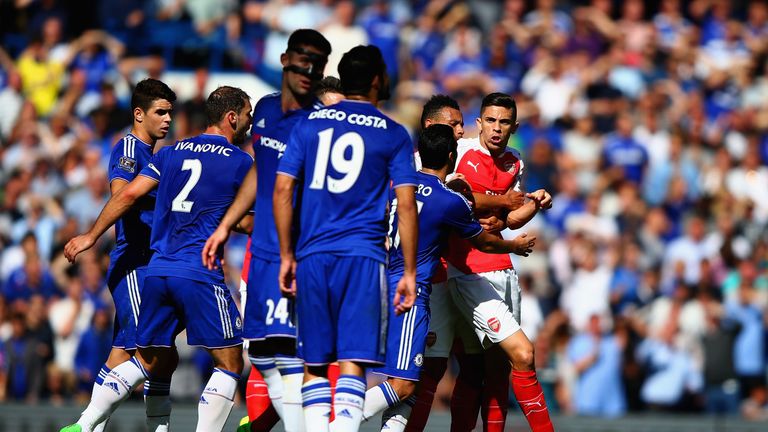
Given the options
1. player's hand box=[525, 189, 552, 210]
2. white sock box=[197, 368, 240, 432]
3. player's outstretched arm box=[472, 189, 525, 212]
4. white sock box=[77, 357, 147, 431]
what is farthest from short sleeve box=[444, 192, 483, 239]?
white sock box=[77, 357, 147, 431]

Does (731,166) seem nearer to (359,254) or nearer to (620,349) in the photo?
(620,349)

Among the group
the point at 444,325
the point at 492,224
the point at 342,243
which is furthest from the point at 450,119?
the point at 342,243

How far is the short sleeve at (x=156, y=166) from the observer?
31.3ft

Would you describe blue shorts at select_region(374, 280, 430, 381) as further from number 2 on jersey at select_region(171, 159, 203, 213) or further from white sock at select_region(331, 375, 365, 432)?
number 2 on jersey at select_region(171, 159, 203, 213)

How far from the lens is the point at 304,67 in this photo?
855cm

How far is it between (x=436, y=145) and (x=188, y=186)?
1835 mm

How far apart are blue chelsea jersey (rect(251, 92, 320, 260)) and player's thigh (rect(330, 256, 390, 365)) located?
618mm

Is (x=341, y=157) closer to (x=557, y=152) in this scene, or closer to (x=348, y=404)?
(x=348, y=404)

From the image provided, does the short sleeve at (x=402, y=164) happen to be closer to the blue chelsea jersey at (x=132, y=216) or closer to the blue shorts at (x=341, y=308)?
the blue shorts at (x=341, y=308)

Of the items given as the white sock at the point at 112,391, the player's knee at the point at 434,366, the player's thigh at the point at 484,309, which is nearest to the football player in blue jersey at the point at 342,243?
the player's thigh at the point at 484,309

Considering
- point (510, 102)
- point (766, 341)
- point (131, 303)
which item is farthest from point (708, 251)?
point (131, 303)

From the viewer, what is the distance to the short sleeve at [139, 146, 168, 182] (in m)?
9.55

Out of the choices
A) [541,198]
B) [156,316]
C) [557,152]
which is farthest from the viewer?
[557,152]

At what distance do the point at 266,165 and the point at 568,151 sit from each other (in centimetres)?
1132
